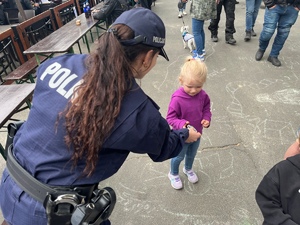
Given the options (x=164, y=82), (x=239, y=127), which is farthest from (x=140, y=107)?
(x=164, y=82)

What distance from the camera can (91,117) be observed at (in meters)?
0.97

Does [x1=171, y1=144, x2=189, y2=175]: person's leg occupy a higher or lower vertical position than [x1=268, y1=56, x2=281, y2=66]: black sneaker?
higher

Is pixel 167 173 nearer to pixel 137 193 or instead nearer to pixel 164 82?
pixel 137 193

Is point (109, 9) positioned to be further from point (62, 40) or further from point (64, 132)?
point (64, 132)

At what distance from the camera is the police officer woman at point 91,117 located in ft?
3.24

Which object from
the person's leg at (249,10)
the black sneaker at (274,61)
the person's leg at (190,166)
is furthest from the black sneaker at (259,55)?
the person's leg at (190,166)

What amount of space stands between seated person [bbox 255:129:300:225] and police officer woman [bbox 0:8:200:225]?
60cm

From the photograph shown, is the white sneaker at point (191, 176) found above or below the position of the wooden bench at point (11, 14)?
below

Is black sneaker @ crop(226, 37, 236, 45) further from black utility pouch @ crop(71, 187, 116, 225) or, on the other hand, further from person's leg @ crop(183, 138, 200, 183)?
black utility pouch @ crop(71, 187, 116, 225)

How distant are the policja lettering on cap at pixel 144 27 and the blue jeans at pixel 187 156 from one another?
3.52ft

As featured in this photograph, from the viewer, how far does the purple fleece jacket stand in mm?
1834

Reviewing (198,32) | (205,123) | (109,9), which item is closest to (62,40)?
(109,9)

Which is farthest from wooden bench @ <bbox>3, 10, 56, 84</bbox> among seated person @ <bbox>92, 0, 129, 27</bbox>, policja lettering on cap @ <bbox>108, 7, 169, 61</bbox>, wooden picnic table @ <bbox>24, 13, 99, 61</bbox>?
policja lettering on cap @ <bbox>108, 7, 169, 61</bbox>

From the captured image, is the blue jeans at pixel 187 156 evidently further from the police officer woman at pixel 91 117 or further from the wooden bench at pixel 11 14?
the wooden bench at pixel 11 14
